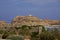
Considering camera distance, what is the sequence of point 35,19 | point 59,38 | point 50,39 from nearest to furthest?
1. point 50,39
2. point 59,38
3. point 35,19

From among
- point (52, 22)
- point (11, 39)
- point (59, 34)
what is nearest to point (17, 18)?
Result: point (52, 22)

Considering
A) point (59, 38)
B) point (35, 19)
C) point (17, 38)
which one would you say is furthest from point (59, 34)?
point (35, 19)

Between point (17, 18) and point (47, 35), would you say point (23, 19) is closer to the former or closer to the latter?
point (17, 18)

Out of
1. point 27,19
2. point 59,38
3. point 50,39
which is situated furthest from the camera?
point 27,19

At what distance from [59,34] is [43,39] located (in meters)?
3.48

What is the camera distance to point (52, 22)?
8762 centimetres

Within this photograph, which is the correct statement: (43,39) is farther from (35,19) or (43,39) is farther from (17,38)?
(35,19)

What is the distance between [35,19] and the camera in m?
88.7

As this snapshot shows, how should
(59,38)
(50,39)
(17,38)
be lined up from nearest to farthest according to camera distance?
(17,38) < (50,39) < (59,38)

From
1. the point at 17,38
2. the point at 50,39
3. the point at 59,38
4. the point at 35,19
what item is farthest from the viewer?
the point at 35,19

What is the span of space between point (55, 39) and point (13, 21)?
6231 cm

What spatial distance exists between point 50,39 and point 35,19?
220 ft

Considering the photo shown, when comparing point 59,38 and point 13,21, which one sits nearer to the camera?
point 59,38

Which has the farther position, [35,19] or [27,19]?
[35,19]
